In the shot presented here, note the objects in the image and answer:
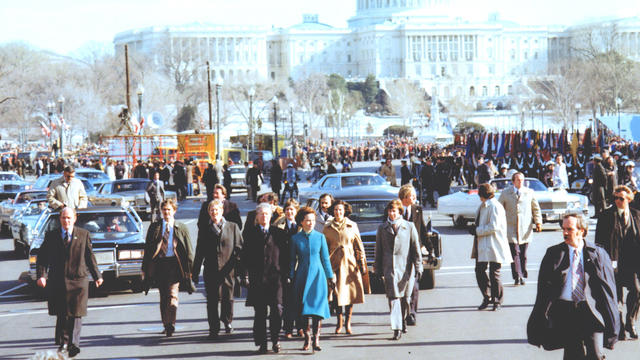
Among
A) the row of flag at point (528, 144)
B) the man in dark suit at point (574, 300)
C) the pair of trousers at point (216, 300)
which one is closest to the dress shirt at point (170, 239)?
the pair of trousers at point (216, 300)

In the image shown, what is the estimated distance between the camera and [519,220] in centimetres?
1534

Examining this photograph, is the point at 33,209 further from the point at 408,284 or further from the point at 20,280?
the point at 408,284

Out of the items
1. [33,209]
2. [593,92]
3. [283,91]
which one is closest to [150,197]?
[33,209]

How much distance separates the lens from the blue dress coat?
11.1m

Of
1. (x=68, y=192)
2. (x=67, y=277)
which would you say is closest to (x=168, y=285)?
(x=67, y=277)

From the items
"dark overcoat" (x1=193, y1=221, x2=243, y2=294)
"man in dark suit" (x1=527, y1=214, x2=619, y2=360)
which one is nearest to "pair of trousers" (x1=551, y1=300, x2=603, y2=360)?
"man in dark suit" (x1=527, y1=214, x2=619, y2=360)

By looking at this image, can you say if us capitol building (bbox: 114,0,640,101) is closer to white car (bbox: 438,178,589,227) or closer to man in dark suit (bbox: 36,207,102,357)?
white car (bbox: 438,178,589,227)

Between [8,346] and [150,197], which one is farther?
[150,197]

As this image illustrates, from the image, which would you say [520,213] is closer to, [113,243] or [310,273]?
[310,273]

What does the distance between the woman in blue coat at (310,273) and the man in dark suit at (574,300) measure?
2940 millimetres

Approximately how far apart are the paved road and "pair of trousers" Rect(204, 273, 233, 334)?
0.66 feet

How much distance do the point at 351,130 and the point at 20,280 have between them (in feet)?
366

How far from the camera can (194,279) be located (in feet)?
39.6

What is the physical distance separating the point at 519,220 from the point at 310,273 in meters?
5.09
